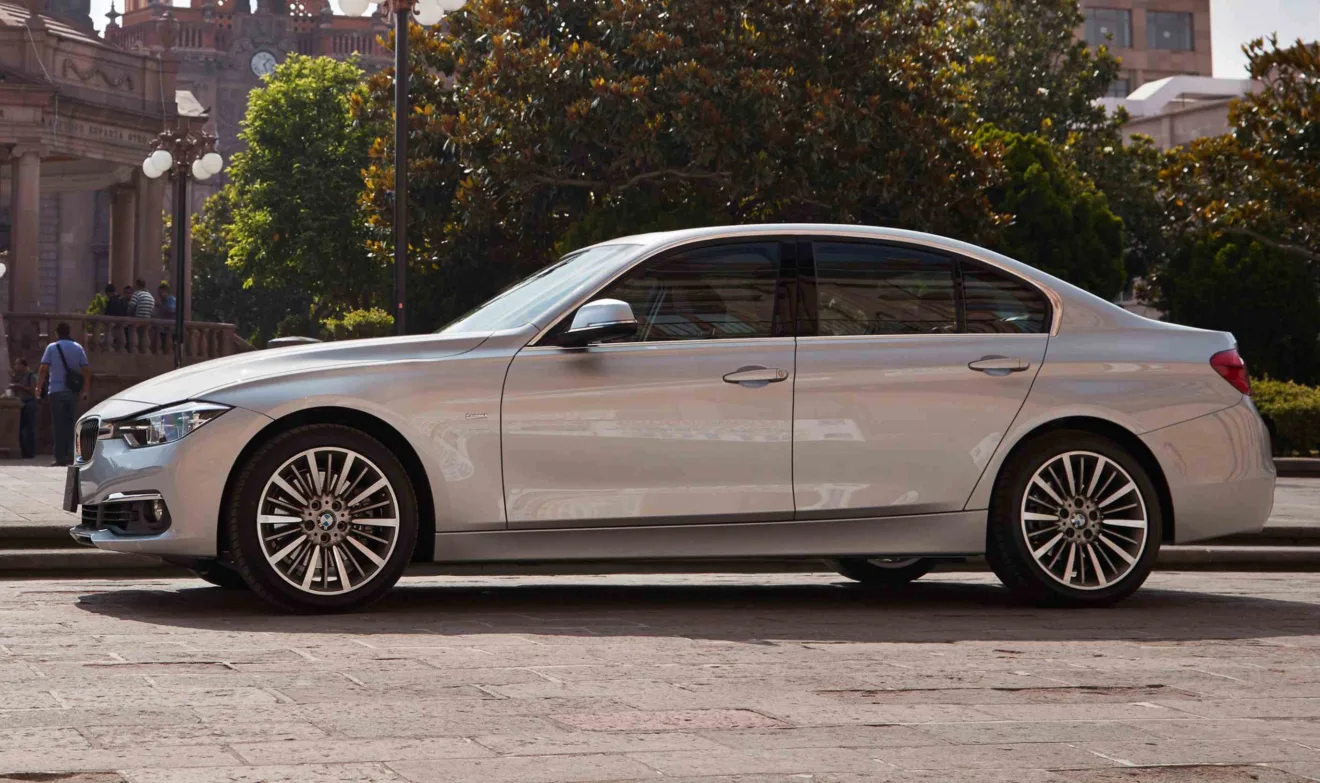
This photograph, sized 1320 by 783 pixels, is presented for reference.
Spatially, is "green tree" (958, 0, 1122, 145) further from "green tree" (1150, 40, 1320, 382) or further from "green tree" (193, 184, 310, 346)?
"green tree" (193, 184, 310, 346)

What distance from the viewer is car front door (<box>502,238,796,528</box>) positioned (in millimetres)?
7918

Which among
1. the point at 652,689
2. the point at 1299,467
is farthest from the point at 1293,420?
the point at 652,689

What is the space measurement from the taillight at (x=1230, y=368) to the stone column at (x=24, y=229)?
33.1 metres

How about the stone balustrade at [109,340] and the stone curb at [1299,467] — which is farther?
the stone balustrade at [109,340]

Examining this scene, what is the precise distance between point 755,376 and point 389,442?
1547 mm

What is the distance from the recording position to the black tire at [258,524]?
7.67m

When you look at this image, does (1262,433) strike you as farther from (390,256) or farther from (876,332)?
(390,256)

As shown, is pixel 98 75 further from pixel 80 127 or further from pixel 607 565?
pixel 607 565

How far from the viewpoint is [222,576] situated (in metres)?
8.76

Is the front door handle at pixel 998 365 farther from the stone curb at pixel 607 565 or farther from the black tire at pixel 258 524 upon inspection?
the black tire at pixel 258 524

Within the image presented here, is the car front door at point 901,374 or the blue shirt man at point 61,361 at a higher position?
the blue shirt man at point 61,361

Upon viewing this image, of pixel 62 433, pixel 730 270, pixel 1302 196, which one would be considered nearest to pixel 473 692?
pixel 730 270

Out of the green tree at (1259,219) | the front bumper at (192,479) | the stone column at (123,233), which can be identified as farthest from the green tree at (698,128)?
the front bumper at (192,479)

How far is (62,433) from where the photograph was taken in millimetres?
23078
